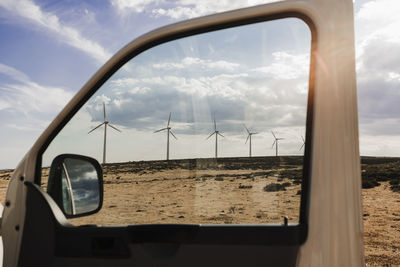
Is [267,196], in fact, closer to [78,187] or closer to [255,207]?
[255,207]

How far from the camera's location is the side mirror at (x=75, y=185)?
1.93m

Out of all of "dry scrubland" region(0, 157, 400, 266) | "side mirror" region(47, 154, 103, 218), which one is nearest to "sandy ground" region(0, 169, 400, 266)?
"dry scrubland" region(0, 157, 400, 266)

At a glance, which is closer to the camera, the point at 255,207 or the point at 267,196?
the point at 267,196

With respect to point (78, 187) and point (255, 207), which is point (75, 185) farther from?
point (255, 207)

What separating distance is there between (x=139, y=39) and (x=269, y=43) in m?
0.71

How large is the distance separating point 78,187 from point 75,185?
20 millimetres

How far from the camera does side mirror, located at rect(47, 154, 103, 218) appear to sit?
1.93 m

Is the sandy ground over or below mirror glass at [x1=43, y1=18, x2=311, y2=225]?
below

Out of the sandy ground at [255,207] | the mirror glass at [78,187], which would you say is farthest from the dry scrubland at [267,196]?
the mirror glass at [78,187]

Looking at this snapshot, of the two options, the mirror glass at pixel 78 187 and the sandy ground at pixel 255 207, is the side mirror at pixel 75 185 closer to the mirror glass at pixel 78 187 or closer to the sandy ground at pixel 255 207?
the mirror glass at pixel 78 187

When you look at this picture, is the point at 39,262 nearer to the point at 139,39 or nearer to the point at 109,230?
the point at 109,230

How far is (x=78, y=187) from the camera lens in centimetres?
199

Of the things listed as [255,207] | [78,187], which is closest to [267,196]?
[255,207]

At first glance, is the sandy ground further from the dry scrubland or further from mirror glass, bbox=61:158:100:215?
mirror glass, bbox=61:158:100:215
